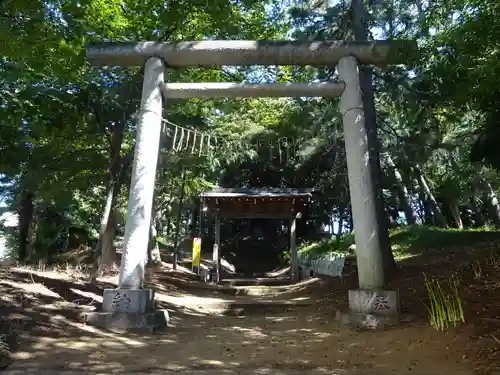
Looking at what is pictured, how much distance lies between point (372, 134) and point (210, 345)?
5.73 m

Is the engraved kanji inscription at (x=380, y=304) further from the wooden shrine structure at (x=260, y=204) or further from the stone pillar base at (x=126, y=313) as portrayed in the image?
the wooden shrine structure at (x=260, y=204)

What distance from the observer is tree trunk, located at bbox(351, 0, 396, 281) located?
8.43m

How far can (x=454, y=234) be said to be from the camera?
12969mm

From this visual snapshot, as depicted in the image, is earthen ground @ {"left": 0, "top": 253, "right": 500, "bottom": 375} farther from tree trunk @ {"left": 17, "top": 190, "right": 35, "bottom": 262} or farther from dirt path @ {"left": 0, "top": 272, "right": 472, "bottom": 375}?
tree trunk @ {"left": 17, "top": 190, "right": 35, "bottom": 262}

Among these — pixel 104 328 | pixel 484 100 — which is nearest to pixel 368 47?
pixel 484 100

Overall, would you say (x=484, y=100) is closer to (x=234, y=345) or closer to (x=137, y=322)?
(x=234, y=345)

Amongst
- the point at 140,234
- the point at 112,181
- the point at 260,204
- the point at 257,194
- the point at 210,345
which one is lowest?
the point at 210,345

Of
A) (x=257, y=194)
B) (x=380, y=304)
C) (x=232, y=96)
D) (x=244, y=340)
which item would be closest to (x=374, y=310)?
(x=380, y=304)

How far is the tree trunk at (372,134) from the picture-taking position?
27.7 ft

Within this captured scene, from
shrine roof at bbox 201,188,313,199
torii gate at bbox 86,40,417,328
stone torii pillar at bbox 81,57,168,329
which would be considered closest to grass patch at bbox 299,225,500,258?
shrine roof at bbox 201,188,313,199

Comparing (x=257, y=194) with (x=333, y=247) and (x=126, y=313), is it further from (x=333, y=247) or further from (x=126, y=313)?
(x=126, y=313)

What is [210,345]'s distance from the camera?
529cm

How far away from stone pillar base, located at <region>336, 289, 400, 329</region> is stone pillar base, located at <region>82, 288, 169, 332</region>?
2955 millimetres

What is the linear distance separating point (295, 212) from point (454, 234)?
5436 millimetres
